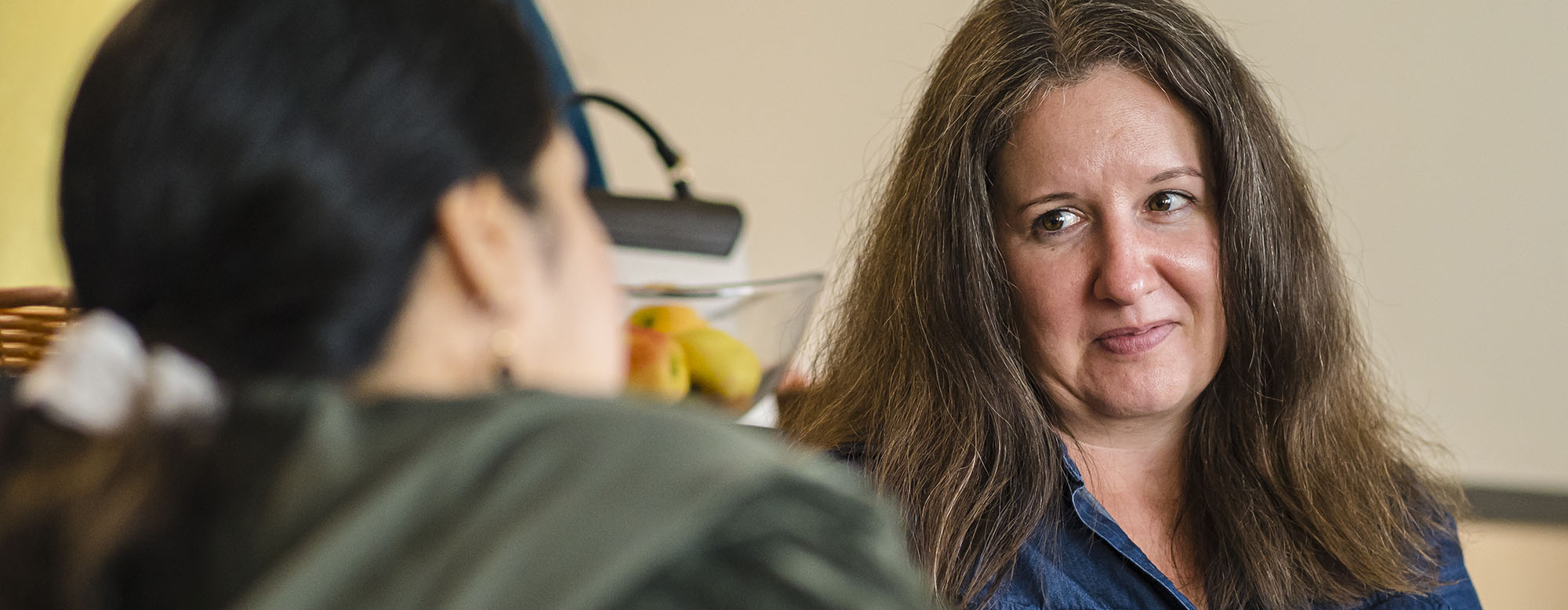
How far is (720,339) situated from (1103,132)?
1.34ft

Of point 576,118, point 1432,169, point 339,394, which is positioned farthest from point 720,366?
point 1432,169

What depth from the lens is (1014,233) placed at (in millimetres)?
1062

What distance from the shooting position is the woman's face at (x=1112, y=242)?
1017mm

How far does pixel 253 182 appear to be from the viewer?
1.59ft

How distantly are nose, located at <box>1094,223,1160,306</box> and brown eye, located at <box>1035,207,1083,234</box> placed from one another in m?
0.03

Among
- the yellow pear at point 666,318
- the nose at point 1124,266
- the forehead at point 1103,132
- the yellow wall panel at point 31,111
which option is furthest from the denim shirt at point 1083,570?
the yellow wall panel at point 31,111

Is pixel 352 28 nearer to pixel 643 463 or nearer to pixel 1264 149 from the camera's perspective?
pixel 643 463

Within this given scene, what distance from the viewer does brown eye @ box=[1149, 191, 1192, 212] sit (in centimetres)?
104

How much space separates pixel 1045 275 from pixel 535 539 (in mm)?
701

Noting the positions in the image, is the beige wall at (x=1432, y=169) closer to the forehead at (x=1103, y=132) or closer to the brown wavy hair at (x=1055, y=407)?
the brown wavy hair at (x=1055, y=407)

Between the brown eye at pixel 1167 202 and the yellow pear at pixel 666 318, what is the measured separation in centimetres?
44

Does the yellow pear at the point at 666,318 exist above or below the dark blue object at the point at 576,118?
below

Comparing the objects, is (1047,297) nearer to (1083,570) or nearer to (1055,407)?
(1055,407)

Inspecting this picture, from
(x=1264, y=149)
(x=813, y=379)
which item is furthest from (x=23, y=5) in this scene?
(x=1264, y=149)
